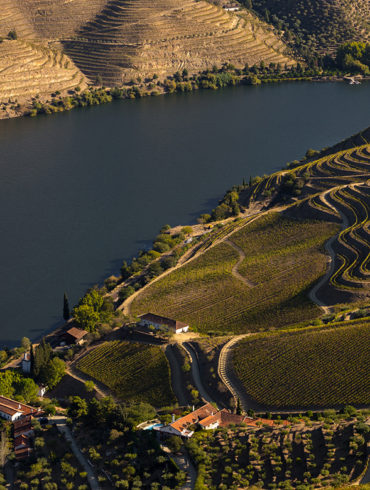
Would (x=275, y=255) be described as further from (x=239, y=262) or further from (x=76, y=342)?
(x=76, y=342)

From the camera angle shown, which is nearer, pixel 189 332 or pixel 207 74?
pixel 189 332

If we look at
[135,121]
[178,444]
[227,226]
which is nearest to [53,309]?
[227,226]

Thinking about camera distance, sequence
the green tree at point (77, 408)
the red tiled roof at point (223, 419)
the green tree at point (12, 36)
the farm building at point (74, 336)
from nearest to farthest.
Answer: the red tiled roof at point (223, 419)
the green tree at point (77, 408)
the farm building at point (74, 336)
the green tree at point (12, 36)

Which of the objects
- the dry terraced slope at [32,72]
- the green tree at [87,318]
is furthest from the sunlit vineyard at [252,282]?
the dry terraced slope at [32,72]

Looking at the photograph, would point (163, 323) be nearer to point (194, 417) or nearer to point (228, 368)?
point (228, 368)

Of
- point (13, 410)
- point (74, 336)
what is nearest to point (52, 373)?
point (13, 410)

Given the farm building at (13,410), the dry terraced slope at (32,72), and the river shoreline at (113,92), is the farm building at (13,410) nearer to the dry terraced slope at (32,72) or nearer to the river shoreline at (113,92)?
the river shoreline at (113,92)
